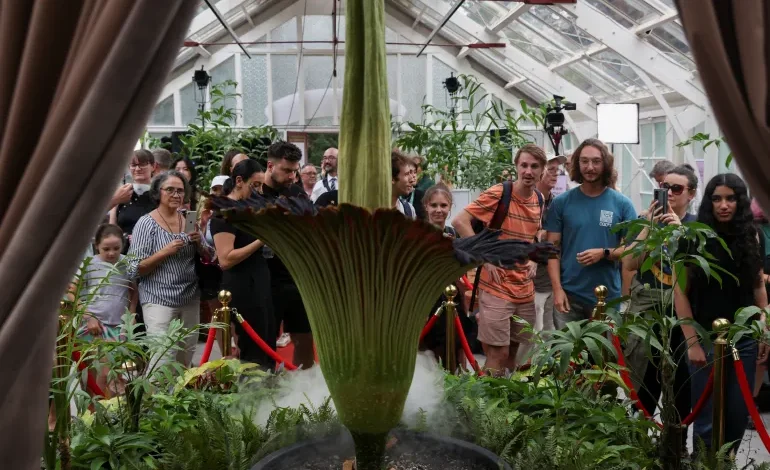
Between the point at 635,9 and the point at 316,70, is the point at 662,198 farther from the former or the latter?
the point at 316,70

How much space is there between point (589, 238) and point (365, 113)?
82.5 inches

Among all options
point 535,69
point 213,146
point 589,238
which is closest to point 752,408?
point 589,238

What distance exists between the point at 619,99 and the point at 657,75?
2430 mm

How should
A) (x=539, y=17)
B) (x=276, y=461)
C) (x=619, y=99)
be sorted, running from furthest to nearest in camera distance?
(x=619, y=99) → (x=539, y=17) → (x=276, y=461)

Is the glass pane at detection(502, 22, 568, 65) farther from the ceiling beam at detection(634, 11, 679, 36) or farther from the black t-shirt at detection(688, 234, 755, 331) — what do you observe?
the black t-shirt at detection(688, 234, 755, 331)

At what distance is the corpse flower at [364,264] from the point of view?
0.96 m

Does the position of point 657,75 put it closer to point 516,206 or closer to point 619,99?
point 619,99

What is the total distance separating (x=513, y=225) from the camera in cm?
297

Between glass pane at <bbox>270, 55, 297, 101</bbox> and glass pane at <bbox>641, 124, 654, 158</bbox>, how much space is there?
5.41m

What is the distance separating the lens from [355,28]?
41.4 inches

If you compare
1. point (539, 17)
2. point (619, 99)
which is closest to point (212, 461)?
point (539, 17)

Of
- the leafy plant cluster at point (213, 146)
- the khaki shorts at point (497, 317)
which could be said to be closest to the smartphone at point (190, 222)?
the khaki shorts at point (497, 317)

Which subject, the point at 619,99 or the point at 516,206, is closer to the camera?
the point at 516,206

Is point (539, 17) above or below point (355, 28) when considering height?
above
